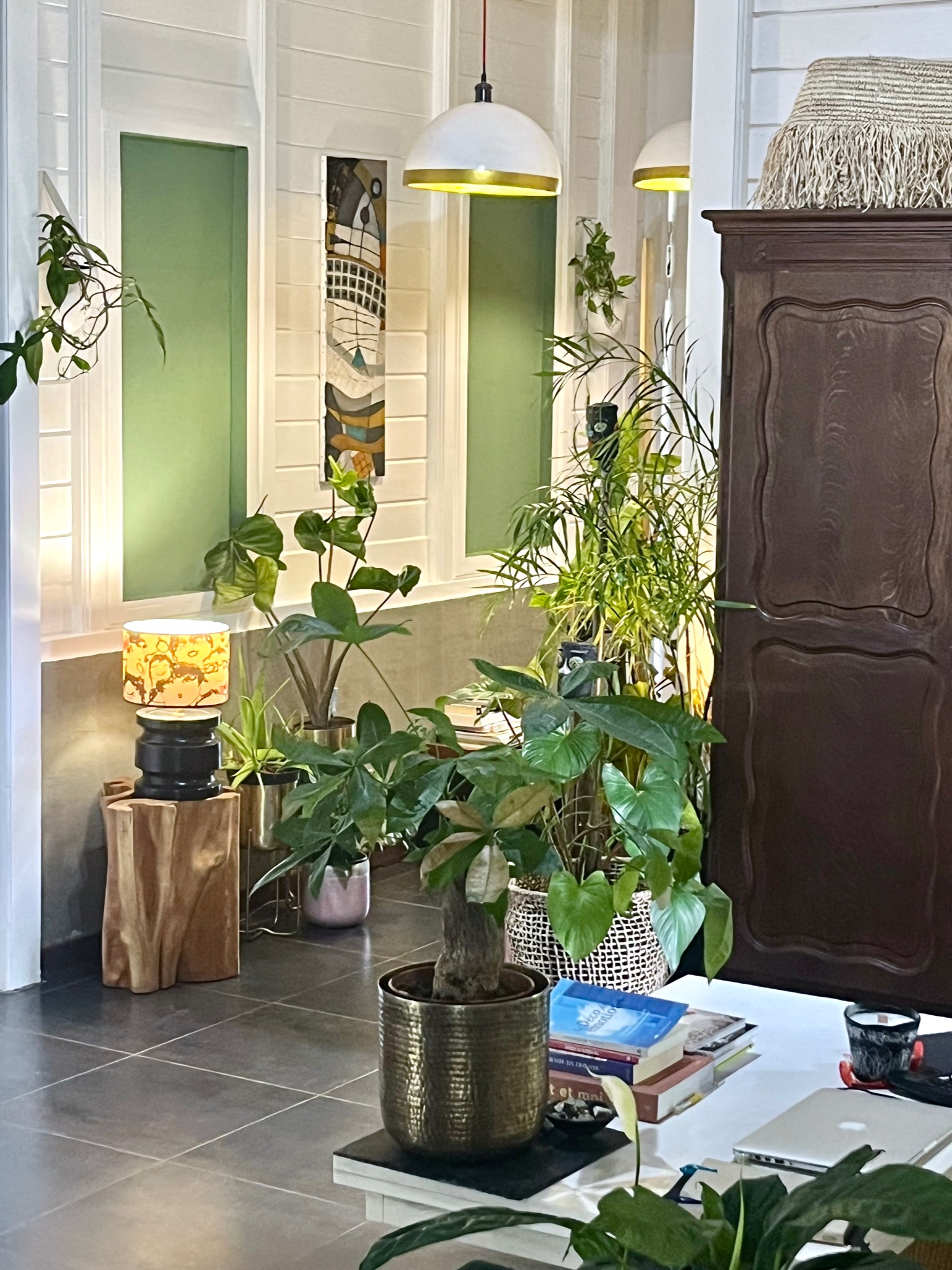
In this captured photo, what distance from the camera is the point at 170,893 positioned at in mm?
5062

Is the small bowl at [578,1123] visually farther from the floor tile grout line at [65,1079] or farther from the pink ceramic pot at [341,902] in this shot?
the pink ceramic pot at [341,902]

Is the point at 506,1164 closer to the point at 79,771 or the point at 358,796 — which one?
the point at 358,796

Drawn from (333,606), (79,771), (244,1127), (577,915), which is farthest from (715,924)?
(79,771)

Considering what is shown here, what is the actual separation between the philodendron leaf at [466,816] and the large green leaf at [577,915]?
0.25m

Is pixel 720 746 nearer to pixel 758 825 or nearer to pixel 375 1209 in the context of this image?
pixel 758 825

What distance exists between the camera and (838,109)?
4176 millimetres

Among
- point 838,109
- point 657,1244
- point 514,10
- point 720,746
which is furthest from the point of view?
point 514,10

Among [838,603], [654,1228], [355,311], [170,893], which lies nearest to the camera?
[654,1228]

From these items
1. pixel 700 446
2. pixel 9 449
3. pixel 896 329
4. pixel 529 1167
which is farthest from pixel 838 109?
pixel 529 1167

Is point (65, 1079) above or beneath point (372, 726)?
beneath

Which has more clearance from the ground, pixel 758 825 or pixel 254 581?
pixel 254 581

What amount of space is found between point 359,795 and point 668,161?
427cm

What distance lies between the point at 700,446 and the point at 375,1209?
2.88 meters

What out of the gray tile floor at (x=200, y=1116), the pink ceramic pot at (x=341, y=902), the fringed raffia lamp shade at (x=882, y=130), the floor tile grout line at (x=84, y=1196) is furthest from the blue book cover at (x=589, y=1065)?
the pink ceramic pot at (x=341, y=902)
